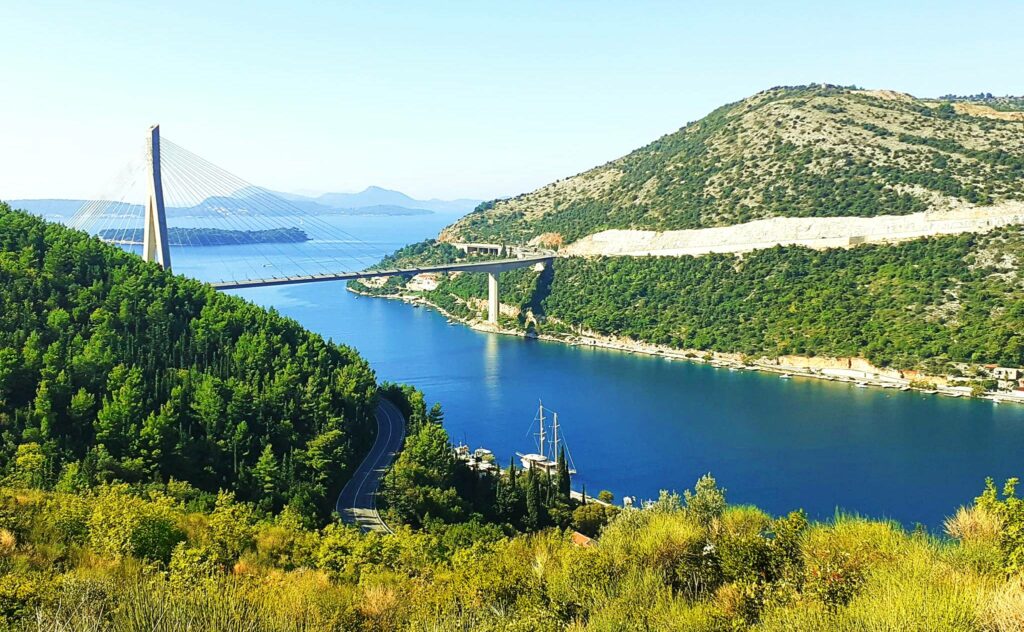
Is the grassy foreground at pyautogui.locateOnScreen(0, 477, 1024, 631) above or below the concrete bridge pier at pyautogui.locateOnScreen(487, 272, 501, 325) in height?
below

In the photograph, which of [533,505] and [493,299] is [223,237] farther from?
[533,505]

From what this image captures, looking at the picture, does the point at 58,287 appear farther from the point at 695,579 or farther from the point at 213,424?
the point at 695,579

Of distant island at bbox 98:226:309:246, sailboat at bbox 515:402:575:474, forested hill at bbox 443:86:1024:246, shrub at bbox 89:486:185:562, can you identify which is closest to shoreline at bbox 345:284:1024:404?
forested hill at bbox 443:86:1024:246

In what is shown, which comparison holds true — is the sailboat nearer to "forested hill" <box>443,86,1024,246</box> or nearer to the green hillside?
the green hillside

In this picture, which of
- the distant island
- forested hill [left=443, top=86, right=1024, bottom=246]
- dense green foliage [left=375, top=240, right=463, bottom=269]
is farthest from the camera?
the distant island

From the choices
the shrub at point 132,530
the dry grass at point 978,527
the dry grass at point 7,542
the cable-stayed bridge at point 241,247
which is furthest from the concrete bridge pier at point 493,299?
the dry grass at point 7,542

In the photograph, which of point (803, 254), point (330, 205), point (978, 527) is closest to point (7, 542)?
point (978, 527)

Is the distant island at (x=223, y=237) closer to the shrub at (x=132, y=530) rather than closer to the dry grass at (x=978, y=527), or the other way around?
the shrub at (x=132, y=530)
